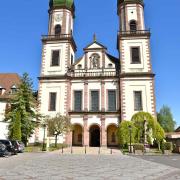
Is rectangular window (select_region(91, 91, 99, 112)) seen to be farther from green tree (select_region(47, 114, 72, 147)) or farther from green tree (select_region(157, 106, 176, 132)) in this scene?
green tree (select_region(157, 106, 176, 132))

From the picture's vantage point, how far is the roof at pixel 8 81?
1763 inches

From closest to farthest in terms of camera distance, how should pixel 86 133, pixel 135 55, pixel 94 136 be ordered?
pixel 86 133 < pixel 135 55 < pixel 94 136

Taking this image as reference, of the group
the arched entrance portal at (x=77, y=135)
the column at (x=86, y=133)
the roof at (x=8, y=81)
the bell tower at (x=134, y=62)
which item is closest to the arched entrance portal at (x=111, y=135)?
the bell tower at (x=134, y=62)

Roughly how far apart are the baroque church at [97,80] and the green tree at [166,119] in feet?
155

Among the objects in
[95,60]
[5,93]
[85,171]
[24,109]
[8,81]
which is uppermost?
[95,60]

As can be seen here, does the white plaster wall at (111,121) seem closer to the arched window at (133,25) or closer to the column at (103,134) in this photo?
the column at (103,134)

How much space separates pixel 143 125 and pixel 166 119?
52869 millimetres

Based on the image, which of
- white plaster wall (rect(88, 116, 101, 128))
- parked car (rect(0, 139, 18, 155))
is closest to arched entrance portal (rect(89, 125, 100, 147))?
white plaster wall (rect(88, 116, 101, 128))

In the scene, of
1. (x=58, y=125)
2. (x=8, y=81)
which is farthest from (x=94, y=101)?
(x=8, y=81)

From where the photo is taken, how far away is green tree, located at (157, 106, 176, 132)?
83500mm

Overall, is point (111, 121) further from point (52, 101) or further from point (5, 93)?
point (5, 93)

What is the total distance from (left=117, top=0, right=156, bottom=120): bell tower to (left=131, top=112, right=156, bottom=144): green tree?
2176 millimetres

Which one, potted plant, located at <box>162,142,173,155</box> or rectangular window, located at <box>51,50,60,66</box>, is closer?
potted plant, located at <box>162,142,173,155</box>

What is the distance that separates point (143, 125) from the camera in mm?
35500
